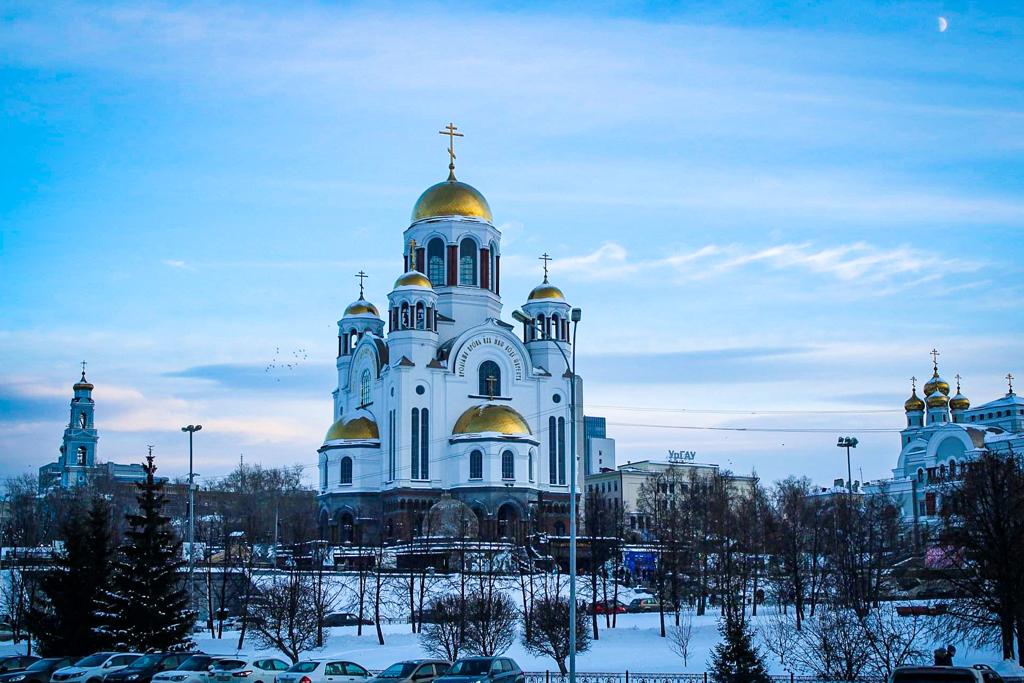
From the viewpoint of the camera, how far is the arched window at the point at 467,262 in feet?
256

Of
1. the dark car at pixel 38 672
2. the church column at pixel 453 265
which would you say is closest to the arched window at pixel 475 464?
the church column at pixel 453 265

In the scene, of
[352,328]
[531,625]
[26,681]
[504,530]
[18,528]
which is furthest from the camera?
[352,328]

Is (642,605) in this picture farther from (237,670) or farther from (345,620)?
(237,670)

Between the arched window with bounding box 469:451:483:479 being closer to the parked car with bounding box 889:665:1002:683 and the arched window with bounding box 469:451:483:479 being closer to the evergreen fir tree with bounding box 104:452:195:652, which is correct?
the evergreen fir tree with bounding box 104:452:195:652

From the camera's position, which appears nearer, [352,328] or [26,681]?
[26,681]

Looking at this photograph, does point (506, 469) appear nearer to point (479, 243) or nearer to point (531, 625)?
point (479, 243)

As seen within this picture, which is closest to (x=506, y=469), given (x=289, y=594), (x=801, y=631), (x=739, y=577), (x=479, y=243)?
(x=479, y=243)

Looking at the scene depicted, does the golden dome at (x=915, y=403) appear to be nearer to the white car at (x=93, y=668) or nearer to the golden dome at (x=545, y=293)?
the golden dome at (x=545, y=293)

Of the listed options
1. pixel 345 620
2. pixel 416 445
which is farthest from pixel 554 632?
pixel 416 445

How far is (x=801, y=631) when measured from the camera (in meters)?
29.9

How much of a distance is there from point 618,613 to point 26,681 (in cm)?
2853

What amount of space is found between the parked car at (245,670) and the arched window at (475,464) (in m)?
41.8

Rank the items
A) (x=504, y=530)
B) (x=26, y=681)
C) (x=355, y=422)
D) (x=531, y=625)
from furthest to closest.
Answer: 1. (x=355, y=422)
2. (x=504, y=530)
3. (x=531, y=625)
4. (x=26, y=681)

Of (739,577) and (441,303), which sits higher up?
(441,303)
